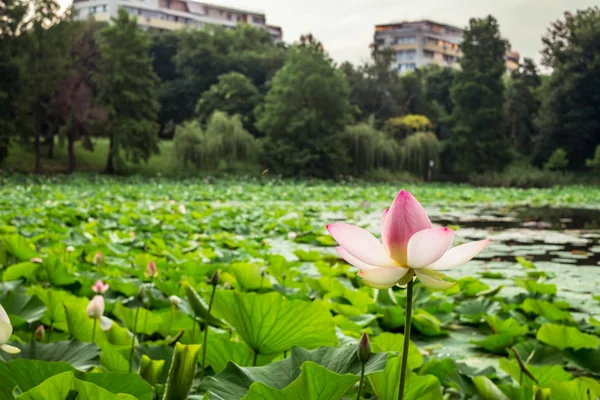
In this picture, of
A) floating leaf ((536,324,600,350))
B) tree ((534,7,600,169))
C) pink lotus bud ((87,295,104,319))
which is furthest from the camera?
tree ((534,7,600,169))

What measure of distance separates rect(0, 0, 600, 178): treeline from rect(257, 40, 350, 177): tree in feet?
0.14

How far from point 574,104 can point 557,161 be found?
2812 mm

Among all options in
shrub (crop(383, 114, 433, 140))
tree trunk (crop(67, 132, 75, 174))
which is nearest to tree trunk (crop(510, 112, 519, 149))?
shrub (crop(383, 114, 433, 140))

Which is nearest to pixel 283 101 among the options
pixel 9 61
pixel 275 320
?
pixel 9 61

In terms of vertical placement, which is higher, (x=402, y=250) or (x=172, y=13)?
(x=172, y=13)

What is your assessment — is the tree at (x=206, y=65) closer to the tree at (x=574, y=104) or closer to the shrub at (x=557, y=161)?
the tree at (x=574, y=104)

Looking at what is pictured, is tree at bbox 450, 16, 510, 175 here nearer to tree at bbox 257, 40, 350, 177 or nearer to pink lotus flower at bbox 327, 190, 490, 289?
tree at bbox 257, 40, 350, 177

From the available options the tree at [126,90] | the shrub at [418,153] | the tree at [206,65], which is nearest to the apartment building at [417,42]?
the tree at [206,65]

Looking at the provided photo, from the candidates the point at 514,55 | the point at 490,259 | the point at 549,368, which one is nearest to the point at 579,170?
the point at 490,259

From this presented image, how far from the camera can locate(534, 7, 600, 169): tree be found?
888 inches

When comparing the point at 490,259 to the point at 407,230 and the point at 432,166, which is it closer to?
the point at 407,230

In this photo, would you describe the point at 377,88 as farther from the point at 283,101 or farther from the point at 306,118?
the point at 306,118

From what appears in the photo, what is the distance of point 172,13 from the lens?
148ft

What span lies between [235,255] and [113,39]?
49.7 ft
